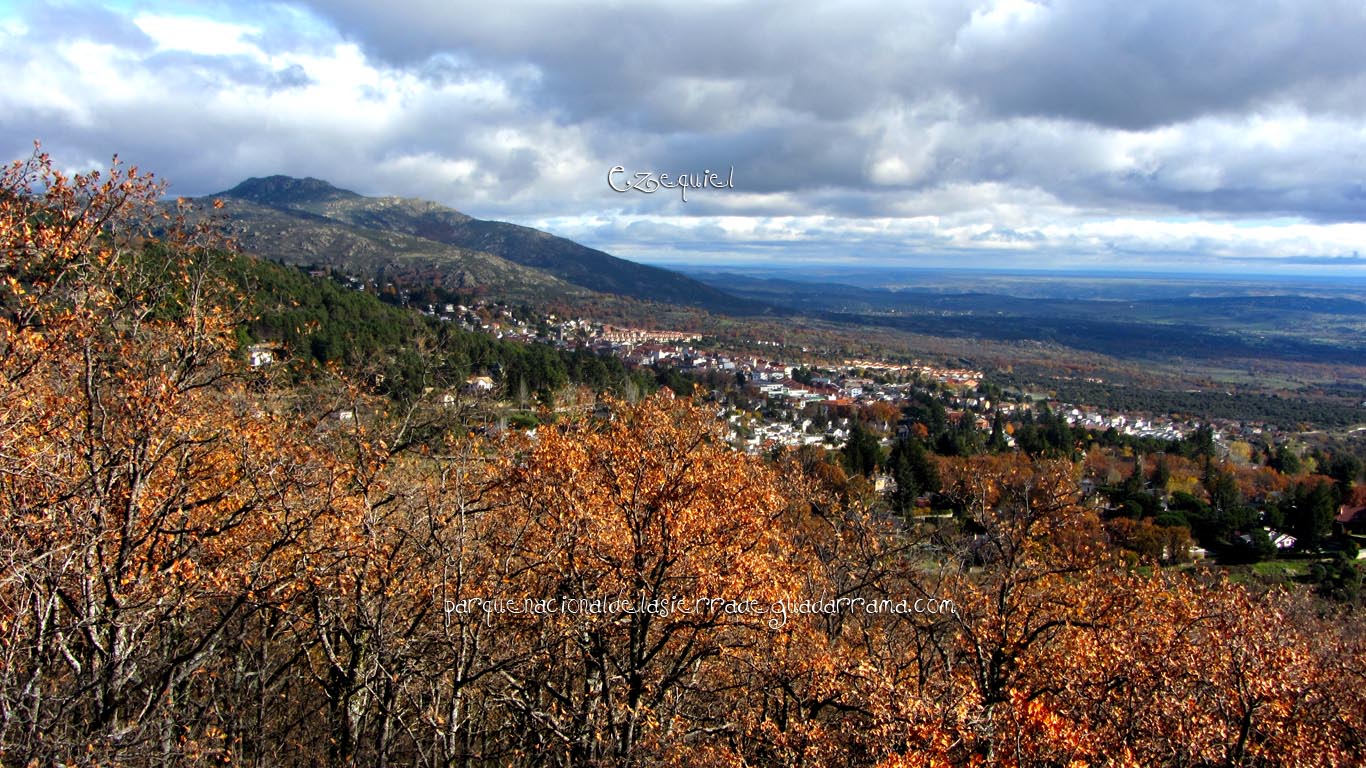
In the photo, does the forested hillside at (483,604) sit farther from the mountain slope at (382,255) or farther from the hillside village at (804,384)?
the mountain slope at (382,255)

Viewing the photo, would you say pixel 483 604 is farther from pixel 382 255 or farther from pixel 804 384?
pixel 382 255

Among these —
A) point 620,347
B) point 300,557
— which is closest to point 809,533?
point 300,557

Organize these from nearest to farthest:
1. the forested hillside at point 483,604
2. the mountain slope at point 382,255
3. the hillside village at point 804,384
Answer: the forested hillside at point 483,604 < the hillside village at point 804,384 < the mountain slope at point 382,255

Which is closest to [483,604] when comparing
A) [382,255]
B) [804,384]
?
[804,384]

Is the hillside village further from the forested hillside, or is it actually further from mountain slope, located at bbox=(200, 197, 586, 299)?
the forested hillside

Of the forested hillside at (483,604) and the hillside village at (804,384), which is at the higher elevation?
the forested hillside at (483,604)

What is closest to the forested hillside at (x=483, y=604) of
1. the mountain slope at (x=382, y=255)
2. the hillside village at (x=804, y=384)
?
the hillside village at (x=804, y=384)

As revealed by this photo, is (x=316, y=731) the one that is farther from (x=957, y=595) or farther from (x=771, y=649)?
(x=957, y=595)

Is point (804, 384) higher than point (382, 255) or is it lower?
lower
